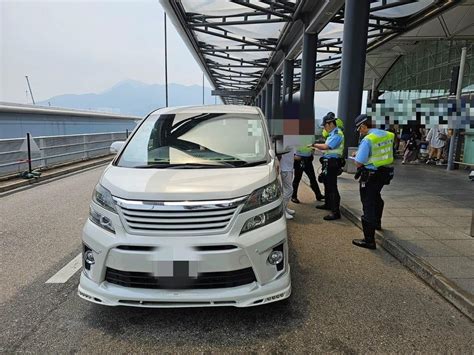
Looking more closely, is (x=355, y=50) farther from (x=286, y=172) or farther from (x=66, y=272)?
(x=66, y=272)

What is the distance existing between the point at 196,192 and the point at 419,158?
14366mm

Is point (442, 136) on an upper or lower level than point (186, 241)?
upper

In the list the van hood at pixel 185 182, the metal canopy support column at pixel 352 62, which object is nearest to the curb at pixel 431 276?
the van hood at pixel 185 182

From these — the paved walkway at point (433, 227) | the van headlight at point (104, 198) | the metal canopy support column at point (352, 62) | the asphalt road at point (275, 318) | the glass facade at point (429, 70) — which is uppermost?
the glass facade at point (429, 70)

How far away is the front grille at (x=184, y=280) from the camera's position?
2.63 meters

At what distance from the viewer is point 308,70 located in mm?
16062

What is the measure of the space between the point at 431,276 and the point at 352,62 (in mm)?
7998

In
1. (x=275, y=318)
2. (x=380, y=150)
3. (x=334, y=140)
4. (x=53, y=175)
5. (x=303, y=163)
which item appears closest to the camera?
(x=275, y=318)

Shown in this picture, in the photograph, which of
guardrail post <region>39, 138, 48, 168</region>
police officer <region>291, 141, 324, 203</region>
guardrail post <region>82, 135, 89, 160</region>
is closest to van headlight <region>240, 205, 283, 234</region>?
police officer <region>291, 141, 324, 203</region>

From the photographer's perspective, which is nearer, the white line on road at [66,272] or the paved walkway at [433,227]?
the paved walkway at [433,227]

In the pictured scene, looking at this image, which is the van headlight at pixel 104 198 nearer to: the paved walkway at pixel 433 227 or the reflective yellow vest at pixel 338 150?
the paved walkway at pixel 433 227

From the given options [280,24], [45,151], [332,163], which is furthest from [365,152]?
[280,24]

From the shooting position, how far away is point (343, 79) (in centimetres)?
1034

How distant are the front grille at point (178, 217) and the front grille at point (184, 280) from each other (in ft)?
1.13
